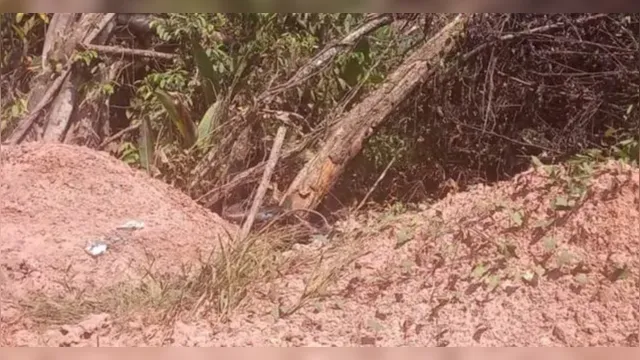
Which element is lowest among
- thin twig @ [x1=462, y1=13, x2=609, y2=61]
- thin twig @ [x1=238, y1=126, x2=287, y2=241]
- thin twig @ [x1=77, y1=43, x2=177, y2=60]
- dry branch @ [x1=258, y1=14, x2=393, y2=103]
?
thin twig @ [x1=238, y1=126, x2=287, y2=241]

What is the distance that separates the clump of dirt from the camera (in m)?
3.21

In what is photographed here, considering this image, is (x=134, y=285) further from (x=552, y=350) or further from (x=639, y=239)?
(x=639, y=239)

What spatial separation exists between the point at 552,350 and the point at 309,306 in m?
0.91

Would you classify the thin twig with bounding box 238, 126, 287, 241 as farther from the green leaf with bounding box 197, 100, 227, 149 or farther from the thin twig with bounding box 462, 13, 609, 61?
the thin twig with bounding box 462, 13, 609, 61

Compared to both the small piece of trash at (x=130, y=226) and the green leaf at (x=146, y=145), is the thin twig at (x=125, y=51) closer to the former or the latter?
the green leaf at (x=146, y=145)

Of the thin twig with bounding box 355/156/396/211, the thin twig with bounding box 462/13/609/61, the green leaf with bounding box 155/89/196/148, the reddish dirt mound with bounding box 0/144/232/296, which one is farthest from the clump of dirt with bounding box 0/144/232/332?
the thin twig with bounding box 462/13/609/61

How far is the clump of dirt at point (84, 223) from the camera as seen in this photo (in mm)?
3205

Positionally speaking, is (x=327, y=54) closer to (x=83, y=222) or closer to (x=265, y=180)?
(x=265, y=180)

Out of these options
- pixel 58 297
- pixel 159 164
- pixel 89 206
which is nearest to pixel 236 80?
pixel 159 164

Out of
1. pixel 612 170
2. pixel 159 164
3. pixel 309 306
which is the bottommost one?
pixel 309 306

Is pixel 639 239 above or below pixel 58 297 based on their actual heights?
above

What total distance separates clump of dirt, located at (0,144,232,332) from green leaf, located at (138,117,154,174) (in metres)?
0.05

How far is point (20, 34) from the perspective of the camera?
3209 mm

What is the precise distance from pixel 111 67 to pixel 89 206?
0.54 metres
